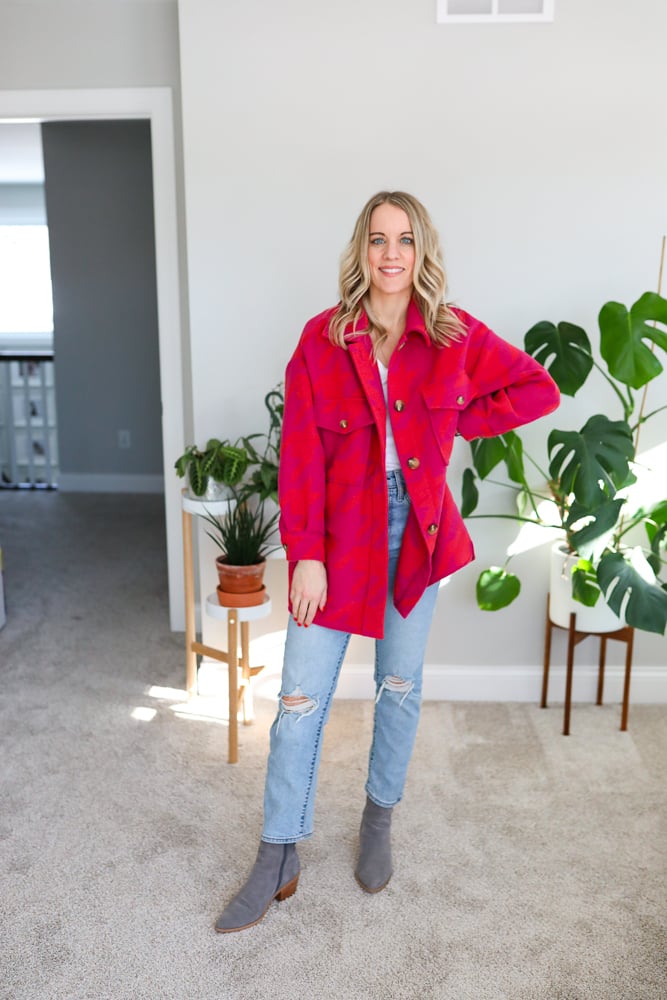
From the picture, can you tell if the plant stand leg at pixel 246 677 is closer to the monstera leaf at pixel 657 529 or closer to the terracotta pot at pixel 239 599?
the terracotta pot at pixel 239 599

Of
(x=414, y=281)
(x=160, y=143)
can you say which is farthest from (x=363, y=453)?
(x=160, y=143)

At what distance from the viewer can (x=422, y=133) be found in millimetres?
2730

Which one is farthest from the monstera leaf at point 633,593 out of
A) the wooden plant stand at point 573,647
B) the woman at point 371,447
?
the woman at point 371,447

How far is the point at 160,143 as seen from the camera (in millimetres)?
3207

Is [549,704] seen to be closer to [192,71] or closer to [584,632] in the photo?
Result: [584,632]

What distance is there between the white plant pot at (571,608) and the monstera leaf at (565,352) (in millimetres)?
516

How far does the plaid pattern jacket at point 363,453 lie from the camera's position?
183cm

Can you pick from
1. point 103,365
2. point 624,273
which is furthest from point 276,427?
point 103,365

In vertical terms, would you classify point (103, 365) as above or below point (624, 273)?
below

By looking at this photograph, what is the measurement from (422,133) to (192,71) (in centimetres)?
68

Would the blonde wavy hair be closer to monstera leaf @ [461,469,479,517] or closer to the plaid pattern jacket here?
the plaid pattern jacket

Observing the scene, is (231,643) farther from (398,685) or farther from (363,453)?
(363,453)

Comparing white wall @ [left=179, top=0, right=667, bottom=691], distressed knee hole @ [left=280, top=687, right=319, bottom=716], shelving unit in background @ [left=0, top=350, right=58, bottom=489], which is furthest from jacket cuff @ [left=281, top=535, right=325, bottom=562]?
shelving unit in background @ [left=0, top=350, right=58, bottom=489]

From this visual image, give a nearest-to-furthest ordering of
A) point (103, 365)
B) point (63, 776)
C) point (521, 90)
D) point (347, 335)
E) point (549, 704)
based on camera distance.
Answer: point (347, 335) → point (63, 776) → point (521, 90) → point (549, 704) → point (103, 365)
